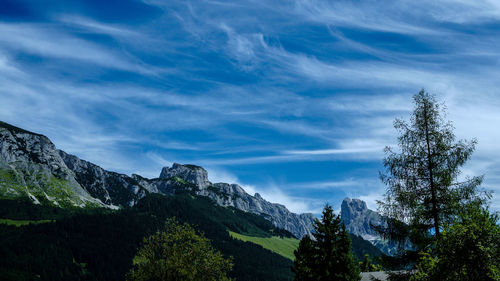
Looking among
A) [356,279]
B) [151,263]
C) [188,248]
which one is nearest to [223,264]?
[188,248]

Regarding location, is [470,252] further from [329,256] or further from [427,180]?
[329,256]

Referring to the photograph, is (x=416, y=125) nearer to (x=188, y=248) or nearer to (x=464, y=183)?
(x=464, y=183)

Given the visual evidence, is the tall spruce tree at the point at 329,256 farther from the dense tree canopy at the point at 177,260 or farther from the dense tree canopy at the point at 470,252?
the dense tree canopy at the point at 470,252

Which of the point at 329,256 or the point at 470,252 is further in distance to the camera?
the point at 329,256

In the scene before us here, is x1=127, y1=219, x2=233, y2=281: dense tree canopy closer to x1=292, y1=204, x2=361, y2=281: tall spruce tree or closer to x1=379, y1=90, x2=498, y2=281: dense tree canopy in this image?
x1=292, y1=204, x2=361, y2=281: tall spruce tree

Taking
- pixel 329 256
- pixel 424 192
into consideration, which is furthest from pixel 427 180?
pixel 329 256

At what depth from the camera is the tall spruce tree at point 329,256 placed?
1793 inches

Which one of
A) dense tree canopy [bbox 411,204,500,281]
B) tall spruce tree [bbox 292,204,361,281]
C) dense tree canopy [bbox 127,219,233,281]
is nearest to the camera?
dense tree canopy [bbox 411,204,500,281]

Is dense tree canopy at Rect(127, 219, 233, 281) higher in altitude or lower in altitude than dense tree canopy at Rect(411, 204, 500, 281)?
lower

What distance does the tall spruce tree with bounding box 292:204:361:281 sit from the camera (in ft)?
149

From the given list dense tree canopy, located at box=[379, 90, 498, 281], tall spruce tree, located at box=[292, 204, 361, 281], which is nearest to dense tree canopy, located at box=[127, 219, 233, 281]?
tall spruce tree, located at box=[292, 204, 361, 281]

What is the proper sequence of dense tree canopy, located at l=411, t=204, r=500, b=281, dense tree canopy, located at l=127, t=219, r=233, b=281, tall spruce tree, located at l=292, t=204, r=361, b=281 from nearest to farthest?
1. dense tree canopy, located at l=411, t=204, r=500, b=281
2. dense tree canopy, located at l=127, t=219, r=233, b=281
3. tall spruce tree, located at l=292, t=204, r=361, b=281

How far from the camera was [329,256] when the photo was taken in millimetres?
46719

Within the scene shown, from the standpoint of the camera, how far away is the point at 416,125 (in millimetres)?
22359
